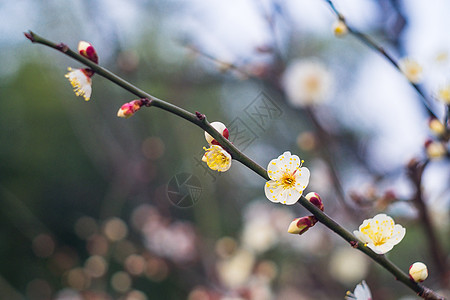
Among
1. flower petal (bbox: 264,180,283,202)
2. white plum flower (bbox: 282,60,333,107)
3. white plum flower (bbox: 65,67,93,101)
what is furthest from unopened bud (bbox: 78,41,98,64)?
white plum flower (bbox: 282,60,333,107)

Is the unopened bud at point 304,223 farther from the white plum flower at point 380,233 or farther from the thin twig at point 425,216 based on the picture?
the thin twig at point 425,216

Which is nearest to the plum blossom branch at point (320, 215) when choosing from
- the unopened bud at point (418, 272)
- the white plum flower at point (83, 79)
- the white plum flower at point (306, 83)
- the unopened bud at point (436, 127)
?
the unopened bud at point (418, 272)

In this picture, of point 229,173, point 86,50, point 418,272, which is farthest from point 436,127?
point 229,173

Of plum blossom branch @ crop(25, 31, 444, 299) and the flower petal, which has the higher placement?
the flower petal

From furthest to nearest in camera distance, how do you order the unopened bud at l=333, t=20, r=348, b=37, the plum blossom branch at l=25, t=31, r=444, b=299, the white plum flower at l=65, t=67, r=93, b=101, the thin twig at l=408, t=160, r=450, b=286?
the thin twig at l=408, t=160, r=450, b=286 < the unopened bud at l=333, t=20, r=348, b=37 < the white plum flower at l=65, t=67, r=93, b=101 < the plum blossom branch at l=25, t=31, r=444, b=299

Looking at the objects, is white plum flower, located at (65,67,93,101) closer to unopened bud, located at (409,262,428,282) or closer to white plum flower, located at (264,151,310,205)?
white plum flower, located at (264,151,310,205)

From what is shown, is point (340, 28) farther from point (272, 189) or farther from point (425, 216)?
point (425, 216)
